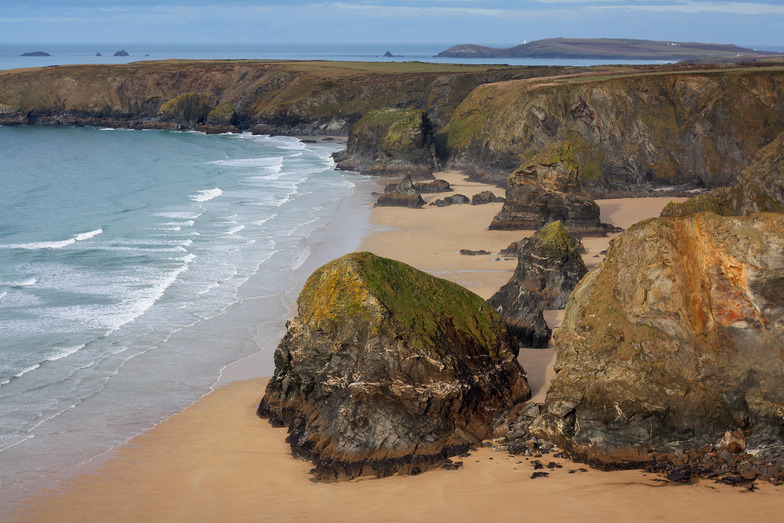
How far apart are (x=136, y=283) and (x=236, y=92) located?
95522 mm

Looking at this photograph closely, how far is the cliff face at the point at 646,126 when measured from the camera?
57.8 metres

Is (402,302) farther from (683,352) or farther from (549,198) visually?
(549,198)

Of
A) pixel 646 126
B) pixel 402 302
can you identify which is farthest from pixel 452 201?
pixel 402 302

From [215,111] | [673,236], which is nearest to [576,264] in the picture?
[673,236]

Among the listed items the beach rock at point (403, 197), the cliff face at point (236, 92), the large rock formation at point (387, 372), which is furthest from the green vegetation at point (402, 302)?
the cliff face at point (236, 92)

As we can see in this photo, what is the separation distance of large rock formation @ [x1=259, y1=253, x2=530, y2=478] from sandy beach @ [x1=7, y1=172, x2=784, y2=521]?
597mm

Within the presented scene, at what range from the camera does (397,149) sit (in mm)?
68875

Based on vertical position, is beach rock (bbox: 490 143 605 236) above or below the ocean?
above

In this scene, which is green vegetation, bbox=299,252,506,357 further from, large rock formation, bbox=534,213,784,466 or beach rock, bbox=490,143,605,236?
beach rock, bbox=490,143,605,236

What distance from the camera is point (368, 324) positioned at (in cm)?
1680

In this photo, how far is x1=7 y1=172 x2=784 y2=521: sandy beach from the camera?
1347 centimetres

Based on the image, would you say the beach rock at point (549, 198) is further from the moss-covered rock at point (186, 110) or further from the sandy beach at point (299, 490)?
the moss-covered rock at point (186, 110)

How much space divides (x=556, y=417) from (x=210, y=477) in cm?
690

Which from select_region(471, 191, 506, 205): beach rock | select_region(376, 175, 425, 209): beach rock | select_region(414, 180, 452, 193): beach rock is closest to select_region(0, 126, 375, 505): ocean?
select_region(376, 175, 425, 209): beach rock
